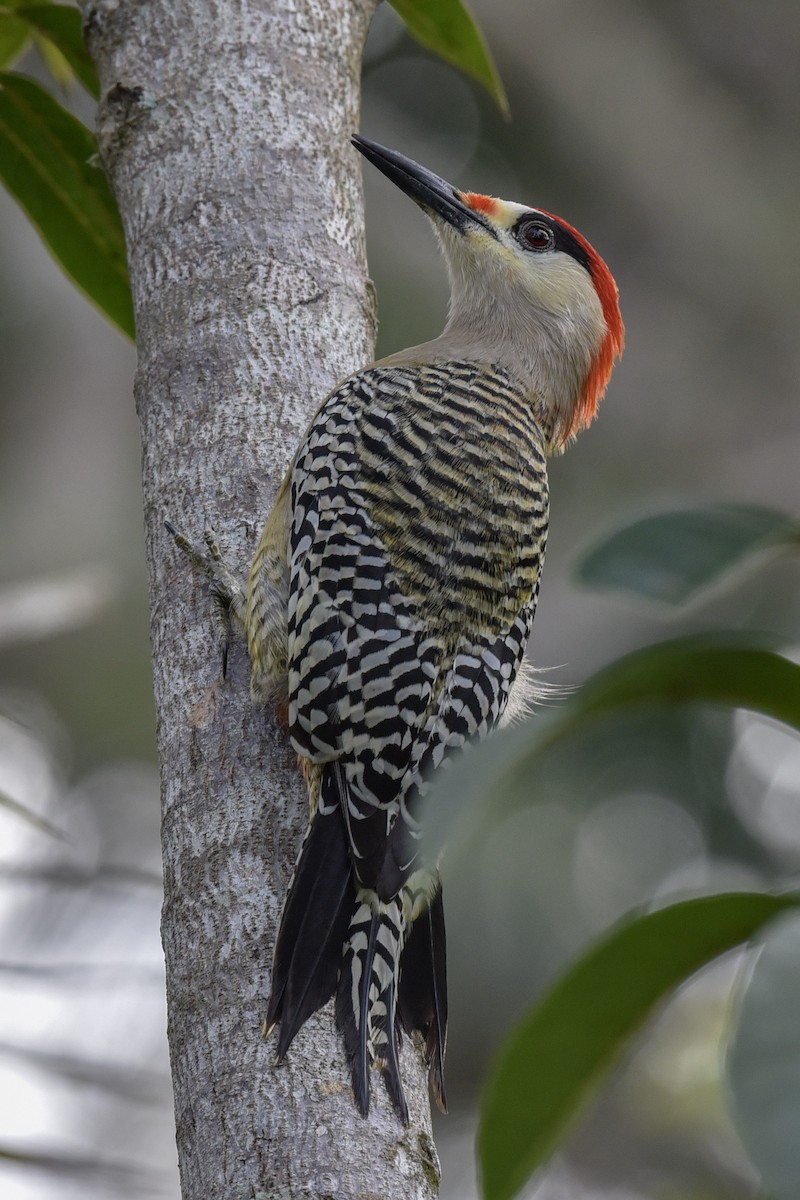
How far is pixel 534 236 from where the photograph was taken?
3.96m

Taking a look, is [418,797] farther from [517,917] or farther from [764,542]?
[517,917]

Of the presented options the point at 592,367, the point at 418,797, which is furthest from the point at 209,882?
the point at 592,367

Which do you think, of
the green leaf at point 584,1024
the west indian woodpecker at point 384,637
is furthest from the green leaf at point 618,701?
the west indian woodpecker at point 384,637

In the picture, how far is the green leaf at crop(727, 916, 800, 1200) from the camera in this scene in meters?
0.88

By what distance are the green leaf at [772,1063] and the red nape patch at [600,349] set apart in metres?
2.75

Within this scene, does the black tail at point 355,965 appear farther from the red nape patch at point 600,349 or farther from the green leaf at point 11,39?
the green leaf at point 11,39

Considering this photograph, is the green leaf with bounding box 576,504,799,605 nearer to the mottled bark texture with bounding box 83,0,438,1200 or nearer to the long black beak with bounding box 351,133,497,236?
the mottled bark texture with bounding box 83,0,438,1200

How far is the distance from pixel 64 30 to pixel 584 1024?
8.46 feet

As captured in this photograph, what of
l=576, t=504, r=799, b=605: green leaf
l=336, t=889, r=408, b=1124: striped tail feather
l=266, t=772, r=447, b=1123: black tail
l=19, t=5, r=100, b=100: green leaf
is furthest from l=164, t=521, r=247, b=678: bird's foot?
l=19, t=5, r=100, b=100: green leaf

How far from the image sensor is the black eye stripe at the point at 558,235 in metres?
3.95

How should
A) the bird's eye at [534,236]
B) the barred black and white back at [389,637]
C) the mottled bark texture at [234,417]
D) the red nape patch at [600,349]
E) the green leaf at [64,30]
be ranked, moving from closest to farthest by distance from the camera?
1. the mottled bark texture at [234,417]
2. the barred black and white back at [389,637]
3. the green leaf at [64,30]
4. the red nape patch at [600,349]
5. the bird's eye at [534,236]

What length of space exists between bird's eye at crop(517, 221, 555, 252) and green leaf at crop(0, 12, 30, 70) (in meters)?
1.38

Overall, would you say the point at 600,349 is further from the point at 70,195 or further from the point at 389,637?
the point at 389,637

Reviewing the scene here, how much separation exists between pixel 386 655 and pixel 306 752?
32 cm
